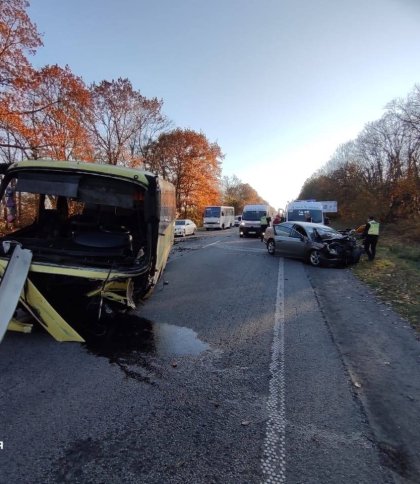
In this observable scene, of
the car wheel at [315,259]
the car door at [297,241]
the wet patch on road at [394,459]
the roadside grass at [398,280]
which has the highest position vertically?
the car door at [297,241]

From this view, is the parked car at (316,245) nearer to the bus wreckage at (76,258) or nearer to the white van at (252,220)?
the bus wreckage at (76,258)

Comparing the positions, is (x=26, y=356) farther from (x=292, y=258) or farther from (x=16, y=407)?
(x=292, y=258)

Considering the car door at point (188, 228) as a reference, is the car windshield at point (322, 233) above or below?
above

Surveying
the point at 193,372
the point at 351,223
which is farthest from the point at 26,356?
the point at 351,223

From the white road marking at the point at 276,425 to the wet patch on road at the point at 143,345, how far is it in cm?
107

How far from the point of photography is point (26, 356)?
450 cm

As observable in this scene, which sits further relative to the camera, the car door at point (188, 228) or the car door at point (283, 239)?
the car door at point (188, 228)

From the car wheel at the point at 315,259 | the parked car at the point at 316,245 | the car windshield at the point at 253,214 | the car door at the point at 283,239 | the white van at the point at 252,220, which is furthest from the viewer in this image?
the car windshield at the point at 253,214

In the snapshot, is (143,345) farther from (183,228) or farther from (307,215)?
(183,228)

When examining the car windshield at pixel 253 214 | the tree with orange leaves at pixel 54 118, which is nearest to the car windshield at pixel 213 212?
the car windshield at pixel 253 214

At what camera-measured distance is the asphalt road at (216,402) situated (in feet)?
8.93

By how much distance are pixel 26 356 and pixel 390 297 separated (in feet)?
25.9

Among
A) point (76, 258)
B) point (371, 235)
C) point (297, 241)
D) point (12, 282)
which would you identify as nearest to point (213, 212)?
A: point (297, 241)

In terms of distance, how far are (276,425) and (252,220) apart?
25.0 m
